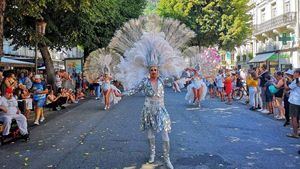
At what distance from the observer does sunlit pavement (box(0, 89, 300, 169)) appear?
7328mm

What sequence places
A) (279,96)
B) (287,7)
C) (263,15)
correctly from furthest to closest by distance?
(263,15), (287,7), (279,96)

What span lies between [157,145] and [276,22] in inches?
1398

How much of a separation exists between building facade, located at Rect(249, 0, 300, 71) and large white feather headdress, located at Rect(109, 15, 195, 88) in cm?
2538

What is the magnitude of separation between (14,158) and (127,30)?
343cm

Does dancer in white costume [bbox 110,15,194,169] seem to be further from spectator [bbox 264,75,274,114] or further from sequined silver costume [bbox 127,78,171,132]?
spectator [bbox 264,75,274,114]

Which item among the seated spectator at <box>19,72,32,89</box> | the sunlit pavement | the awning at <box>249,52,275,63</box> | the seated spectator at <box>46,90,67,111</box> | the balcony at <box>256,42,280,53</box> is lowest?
the sunlit pavement

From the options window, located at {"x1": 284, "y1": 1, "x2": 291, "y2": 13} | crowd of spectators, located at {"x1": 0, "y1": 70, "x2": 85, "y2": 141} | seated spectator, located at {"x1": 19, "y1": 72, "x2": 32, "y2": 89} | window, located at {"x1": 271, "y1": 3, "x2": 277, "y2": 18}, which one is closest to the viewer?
crowd of spectators, located at {"x1": 0, "y1": 70, "x2": 85, "y2": 141}

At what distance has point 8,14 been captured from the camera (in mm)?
14352

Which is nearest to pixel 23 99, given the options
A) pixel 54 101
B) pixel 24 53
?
pixel 54 101

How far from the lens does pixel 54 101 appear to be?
17047 millimetres

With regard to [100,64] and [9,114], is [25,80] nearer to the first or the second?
[100,64]

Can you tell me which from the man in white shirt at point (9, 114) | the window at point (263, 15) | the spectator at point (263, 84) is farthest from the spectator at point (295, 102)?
the window at point (263, 15)

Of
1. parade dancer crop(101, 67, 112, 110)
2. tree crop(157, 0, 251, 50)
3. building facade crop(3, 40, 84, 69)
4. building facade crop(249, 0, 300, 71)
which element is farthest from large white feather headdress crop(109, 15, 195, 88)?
tree crop(157, 0, 251, 50)

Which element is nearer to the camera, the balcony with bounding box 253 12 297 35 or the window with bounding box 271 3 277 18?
the balcony with bounding box 253 12 297 35
